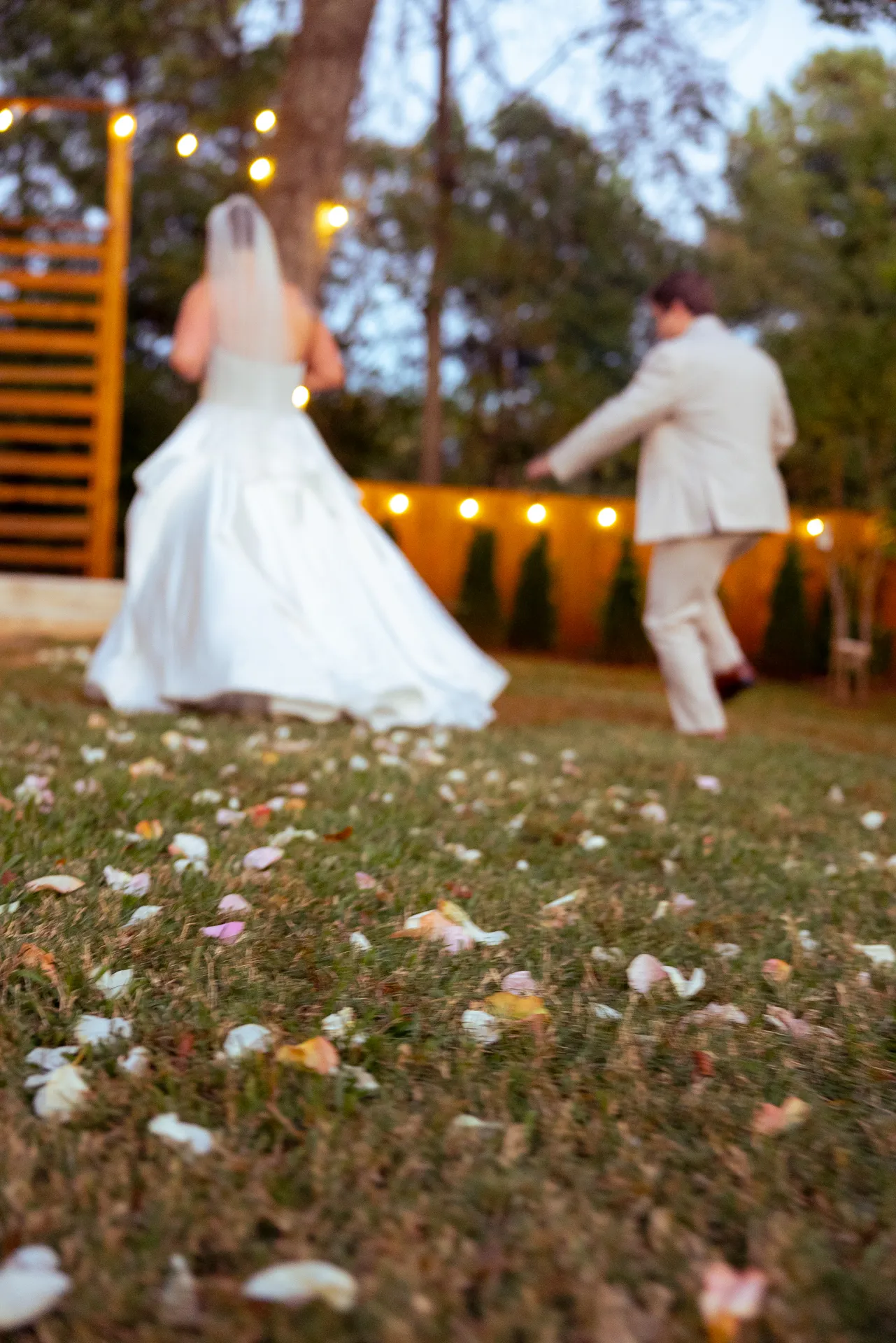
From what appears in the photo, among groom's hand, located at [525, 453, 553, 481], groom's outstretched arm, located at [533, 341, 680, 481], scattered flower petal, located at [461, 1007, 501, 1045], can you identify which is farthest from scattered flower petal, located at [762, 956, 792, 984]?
groom's outstretched arm, located at [533, 341, 680, 481]

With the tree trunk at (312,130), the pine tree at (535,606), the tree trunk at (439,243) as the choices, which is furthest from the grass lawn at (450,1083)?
the tree trunk at (439,243)

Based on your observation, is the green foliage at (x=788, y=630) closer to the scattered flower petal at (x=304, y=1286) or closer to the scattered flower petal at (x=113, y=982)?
the scattered flower petal at (x=113, y=982)

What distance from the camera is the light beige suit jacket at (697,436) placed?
5.50 meters

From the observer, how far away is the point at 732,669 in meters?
5.97

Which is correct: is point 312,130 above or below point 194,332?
above

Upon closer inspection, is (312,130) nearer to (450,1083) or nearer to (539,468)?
(539,468)

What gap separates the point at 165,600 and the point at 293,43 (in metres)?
3.29

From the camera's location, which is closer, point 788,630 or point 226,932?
point 226,932

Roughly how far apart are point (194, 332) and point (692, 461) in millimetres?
2280

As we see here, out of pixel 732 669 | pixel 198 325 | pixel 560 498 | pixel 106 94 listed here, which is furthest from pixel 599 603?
pixel 106 94

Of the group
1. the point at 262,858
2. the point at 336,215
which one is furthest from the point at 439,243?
the point at 262,858

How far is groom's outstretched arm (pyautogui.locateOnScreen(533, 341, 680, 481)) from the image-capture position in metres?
5.51

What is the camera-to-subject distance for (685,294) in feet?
18.7

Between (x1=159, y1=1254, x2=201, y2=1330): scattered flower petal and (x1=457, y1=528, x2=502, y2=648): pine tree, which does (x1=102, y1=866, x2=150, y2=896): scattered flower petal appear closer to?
(x1=159, y1=1254, x2=201, y2=1330): scattered flower petal
